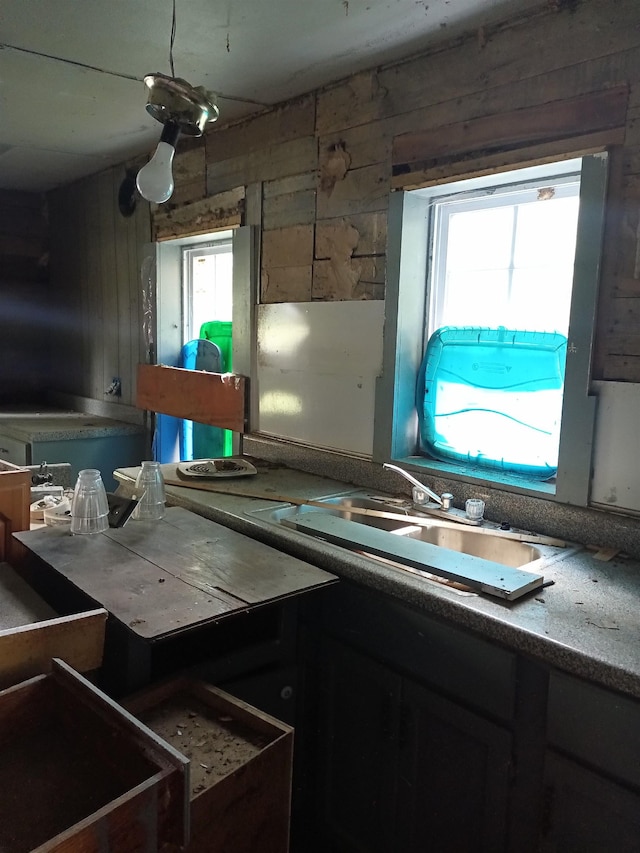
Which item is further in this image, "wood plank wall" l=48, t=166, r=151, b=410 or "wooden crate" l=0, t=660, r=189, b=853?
"wood plank wall" l=48, t=166, r=151, b=410

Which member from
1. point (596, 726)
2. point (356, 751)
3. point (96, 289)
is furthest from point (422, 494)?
point (96, 289)

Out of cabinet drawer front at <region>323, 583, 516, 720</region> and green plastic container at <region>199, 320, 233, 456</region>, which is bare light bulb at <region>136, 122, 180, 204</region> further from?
green plastic container at <region>199, 320, 233, 456</region>

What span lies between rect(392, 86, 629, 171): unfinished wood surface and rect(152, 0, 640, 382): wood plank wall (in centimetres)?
2

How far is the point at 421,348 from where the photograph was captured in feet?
7.67

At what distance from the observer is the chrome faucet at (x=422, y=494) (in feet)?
6.67

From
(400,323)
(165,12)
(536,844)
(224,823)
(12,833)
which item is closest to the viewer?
(12,833)

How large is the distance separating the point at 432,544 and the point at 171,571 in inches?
27.8

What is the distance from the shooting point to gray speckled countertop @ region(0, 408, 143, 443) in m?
3.47

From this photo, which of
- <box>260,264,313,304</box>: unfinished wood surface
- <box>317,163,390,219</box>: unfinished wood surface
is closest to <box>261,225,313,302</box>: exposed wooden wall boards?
<box>260,264,313,304</box>: unfinished wood surface

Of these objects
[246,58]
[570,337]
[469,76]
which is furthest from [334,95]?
[570,337]

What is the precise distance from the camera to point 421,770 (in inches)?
60.1

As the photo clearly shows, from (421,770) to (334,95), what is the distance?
227cm

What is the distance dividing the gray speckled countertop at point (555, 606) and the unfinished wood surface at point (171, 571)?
7 cm

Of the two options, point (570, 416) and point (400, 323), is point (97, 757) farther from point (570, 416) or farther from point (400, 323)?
point (400, 323)
